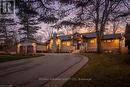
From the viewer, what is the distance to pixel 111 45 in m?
49.9

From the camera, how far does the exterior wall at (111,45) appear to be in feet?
159

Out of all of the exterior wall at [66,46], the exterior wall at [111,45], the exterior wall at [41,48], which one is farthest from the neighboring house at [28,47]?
the exterior wall at [111,45]

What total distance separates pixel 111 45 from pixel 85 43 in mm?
7450

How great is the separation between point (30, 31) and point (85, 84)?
69.6m

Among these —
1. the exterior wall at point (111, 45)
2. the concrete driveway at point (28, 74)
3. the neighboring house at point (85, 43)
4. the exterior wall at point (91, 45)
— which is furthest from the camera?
the exterior wall at point (91, 45)

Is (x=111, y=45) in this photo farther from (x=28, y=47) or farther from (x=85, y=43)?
(x=28, y=47)

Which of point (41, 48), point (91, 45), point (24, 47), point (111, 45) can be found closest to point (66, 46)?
point (91, 45)

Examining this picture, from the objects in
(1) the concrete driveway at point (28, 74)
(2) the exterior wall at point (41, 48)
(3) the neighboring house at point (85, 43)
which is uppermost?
(3) the neighboring house at point (85, 43)

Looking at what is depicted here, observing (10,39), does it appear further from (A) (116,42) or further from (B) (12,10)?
(B) (12,10)

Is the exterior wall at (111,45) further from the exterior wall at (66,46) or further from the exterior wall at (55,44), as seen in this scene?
the exterior wall at (55,44)

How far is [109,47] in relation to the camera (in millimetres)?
50281

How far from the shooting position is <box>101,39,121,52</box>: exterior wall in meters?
48.3

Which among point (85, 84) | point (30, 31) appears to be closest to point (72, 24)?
point (85, 84)

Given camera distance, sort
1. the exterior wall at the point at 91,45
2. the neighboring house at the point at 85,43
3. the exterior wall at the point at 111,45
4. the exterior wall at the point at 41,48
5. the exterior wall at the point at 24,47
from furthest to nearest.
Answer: the exterior wall at the point at 41,48
the exterior wall at the point at 24,47
the exterior wall at the point at 91,45
the neighboring house at the point at 85,43
the exterior wall at the point at 111,45
